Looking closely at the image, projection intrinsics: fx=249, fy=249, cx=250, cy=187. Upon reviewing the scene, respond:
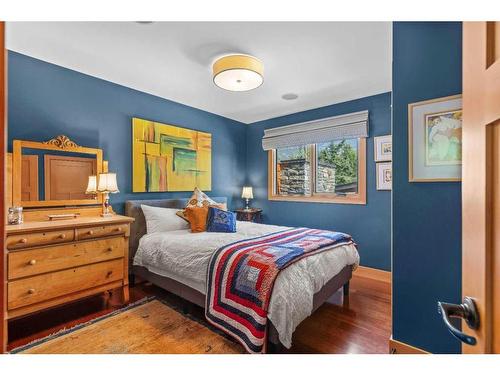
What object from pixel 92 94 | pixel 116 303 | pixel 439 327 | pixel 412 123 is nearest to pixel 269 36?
pixel 412 123

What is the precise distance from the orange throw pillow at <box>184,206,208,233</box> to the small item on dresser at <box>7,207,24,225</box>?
157 cm

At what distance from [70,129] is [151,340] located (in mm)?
2380

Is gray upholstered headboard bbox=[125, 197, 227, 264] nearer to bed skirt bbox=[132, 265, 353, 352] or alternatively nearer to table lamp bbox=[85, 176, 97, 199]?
bed skirt bbox=[132, 265, 353, 352]

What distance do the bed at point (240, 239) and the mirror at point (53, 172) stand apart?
588 mm

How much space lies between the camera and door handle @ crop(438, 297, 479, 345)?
0.61 meters

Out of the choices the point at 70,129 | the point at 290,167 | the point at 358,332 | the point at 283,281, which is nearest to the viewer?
the point at 283,281

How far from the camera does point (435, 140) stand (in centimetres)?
154

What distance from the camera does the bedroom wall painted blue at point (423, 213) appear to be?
147 cm

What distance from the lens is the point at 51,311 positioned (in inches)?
95.0

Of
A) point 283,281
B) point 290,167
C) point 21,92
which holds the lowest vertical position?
point 283,281

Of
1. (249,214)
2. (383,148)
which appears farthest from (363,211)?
(249,214)

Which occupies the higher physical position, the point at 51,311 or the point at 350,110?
the point at 350,110
